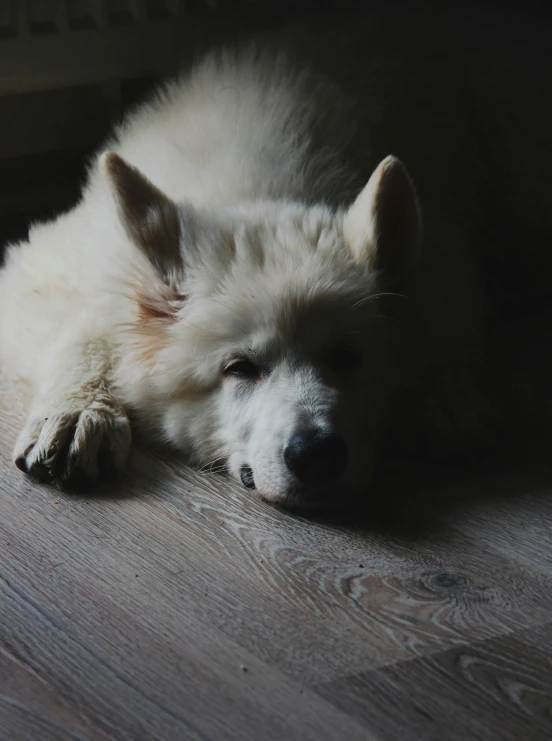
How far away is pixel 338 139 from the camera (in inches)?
108

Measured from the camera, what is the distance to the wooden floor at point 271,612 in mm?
1480

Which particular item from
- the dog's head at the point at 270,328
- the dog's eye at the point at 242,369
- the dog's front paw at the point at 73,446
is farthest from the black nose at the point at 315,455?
the dog's front paw at the point at 73,446

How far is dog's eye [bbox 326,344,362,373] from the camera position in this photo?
2.21 metres

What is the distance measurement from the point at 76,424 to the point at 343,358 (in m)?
0.64

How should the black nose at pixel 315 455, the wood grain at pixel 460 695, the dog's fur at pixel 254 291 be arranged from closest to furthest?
1. the wood grain at pixel 460 695
2. the black nose at pixel 315 455
3. the dog's fur at pixel 254 291

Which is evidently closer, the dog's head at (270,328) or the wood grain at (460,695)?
the wood grain at (460,695)

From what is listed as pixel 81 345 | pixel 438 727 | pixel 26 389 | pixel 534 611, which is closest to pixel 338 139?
pixel 81 345

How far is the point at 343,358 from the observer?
223 cm

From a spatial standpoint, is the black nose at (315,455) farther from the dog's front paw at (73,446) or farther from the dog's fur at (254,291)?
the dog's front paw at (73,446)

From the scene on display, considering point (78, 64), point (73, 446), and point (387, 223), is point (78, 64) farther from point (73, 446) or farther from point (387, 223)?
point (73, 446)

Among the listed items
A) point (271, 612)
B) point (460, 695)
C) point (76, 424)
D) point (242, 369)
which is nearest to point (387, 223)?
point (242, 369)

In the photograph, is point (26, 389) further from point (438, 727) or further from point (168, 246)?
point (438, 727)

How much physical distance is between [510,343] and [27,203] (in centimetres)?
206

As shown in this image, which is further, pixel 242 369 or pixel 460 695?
pixel 242 369
